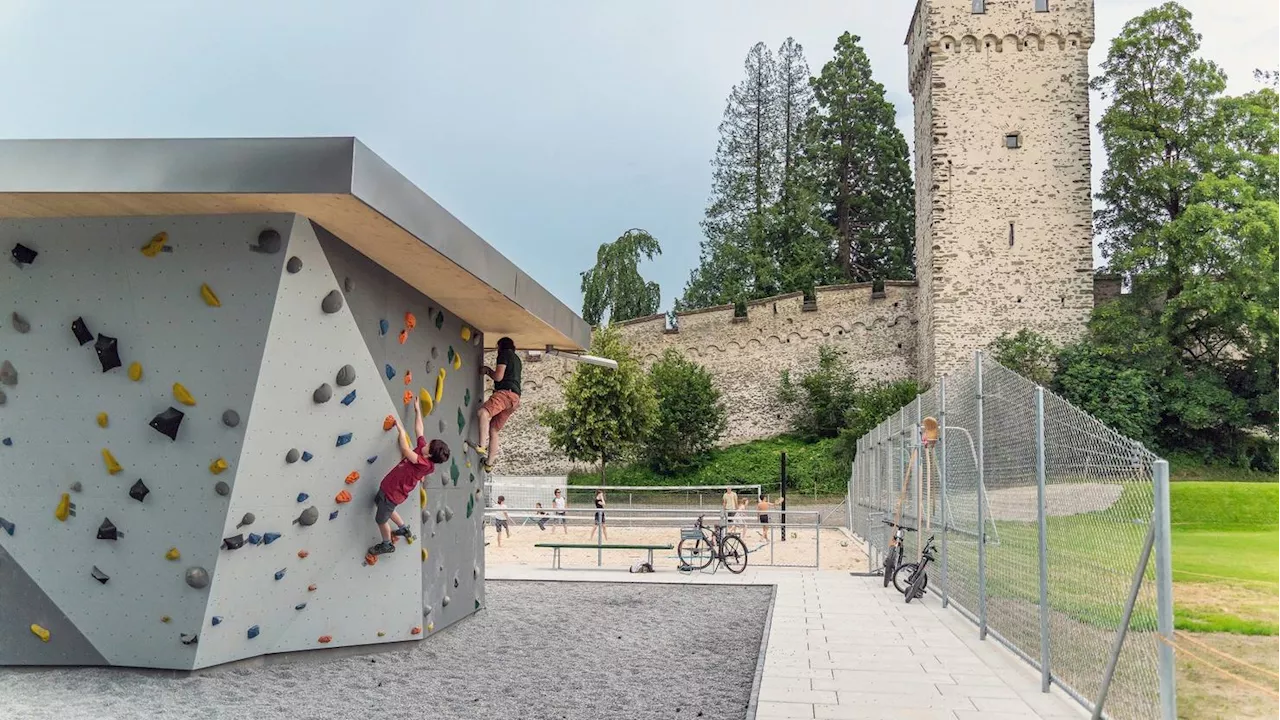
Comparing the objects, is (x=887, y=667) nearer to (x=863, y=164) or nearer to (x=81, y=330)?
(x=81, y=330)

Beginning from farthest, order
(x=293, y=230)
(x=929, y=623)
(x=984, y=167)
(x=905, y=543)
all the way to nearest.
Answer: (x=984, y=167) → (x=905, y=543) → (x=929, y=623) → (x=293, y=230)

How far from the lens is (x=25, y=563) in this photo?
6008 millimetres

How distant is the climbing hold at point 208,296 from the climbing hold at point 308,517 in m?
1.37

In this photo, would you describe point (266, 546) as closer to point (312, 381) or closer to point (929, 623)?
point (312, 381)

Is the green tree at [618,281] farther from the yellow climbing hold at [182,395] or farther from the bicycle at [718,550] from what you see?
the yellow climbing hold at [182,395]

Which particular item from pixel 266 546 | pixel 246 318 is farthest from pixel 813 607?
pixel 246 318

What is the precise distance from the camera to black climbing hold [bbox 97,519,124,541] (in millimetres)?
5895

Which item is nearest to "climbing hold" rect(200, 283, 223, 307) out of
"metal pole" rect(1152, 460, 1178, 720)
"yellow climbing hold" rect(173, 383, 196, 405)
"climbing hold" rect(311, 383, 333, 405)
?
"yellow climbing hold" rect(173, 383, 196, 405)

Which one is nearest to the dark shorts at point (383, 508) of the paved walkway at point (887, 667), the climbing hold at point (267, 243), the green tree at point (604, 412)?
the climbing hold at point (267, 243)

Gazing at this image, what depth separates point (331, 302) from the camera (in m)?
6.12

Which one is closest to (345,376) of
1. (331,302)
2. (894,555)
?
(331,302)

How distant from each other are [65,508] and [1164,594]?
219 inches

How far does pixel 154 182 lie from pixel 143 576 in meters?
2.22

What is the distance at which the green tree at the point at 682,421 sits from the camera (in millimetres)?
32938
